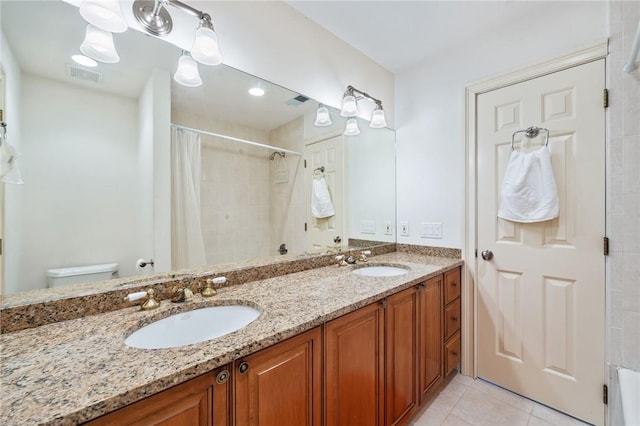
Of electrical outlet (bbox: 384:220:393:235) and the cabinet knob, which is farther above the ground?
electrical outlet (bbox: 384:220:393:235)

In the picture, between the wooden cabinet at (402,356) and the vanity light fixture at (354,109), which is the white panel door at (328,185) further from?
the wooden cabinet at (402,356)

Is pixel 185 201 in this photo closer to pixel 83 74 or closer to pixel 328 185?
pixel 83 74

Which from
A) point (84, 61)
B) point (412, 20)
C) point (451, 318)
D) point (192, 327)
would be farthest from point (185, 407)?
point (412, 20)

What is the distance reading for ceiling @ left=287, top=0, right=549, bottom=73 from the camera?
1.65 meters

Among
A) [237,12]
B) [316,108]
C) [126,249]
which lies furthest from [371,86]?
[126,249]

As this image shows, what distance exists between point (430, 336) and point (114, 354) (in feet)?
5.20

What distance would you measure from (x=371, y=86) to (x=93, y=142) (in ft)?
6.33

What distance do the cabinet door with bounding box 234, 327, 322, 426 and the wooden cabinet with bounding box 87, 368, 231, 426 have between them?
46mm

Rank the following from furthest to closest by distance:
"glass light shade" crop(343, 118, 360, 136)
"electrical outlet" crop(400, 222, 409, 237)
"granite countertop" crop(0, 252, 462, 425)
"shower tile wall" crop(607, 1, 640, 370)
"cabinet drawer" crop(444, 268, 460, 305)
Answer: "electrical outlet" crop(400, 222, 409, 237) → "glass light shade" crop(343, 118, 360, 136) → "cabinet drawer" crop(444, 268, 460, 305) → "shower tile wall" crop(607, 1, 640, 370) → "granite countertop" crop(0, 252, 462, 425)

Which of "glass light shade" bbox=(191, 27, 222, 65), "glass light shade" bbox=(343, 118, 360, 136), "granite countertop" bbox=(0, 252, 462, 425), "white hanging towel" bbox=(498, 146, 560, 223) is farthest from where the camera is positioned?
"glass light shade" bbox=(343, 118, 360, 136)

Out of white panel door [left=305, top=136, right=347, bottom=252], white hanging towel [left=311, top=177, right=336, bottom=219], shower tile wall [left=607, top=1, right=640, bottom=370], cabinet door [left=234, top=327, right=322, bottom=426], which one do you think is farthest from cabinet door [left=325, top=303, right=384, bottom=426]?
shower tile wall [left=607, top=1, right=640, bottom=370]

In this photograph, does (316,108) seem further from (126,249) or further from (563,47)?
(563,47)

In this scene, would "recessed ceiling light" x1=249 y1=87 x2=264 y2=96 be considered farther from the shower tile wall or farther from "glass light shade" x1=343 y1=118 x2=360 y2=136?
the shower tile wall

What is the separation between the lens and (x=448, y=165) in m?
2.08
